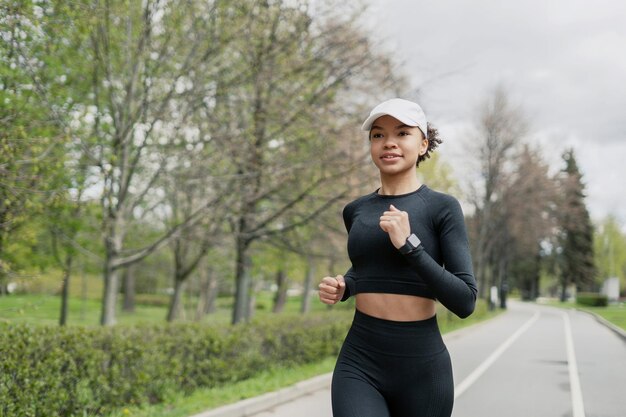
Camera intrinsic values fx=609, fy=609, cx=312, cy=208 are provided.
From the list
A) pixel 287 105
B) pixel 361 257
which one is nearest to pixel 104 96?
pixel 287 105

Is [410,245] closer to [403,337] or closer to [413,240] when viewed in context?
[413,240]

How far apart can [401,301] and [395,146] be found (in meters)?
0.59

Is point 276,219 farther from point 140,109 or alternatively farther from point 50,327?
point 50,327

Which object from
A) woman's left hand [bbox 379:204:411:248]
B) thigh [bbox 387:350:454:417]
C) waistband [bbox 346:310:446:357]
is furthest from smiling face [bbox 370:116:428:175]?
thigh [bbox 387:350:454:417]

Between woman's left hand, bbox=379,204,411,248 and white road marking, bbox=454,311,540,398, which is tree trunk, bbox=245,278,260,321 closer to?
white road marking, bbox=454,311,540,398

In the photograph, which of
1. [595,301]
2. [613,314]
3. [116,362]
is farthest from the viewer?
[595,301]

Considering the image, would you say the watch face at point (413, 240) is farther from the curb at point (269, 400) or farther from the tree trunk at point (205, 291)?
the tree trunk at point (205, 291)

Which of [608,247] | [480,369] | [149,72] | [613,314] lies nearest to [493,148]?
[613,314]

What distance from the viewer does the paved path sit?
296 inches

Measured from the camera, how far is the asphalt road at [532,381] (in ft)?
24.7

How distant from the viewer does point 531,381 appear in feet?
32.2

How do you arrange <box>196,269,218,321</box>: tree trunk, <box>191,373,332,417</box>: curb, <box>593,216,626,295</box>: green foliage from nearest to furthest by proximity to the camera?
<box>191,373,332,417</box>: curb < <box>196,269,218,321</box>: tree trunk < <box>593,216,626,295</box>: green foliage

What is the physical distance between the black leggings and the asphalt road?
513cm

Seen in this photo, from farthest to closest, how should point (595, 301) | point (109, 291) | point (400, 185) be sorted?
point (595, 301), point (109, 291), point (400, 185)
